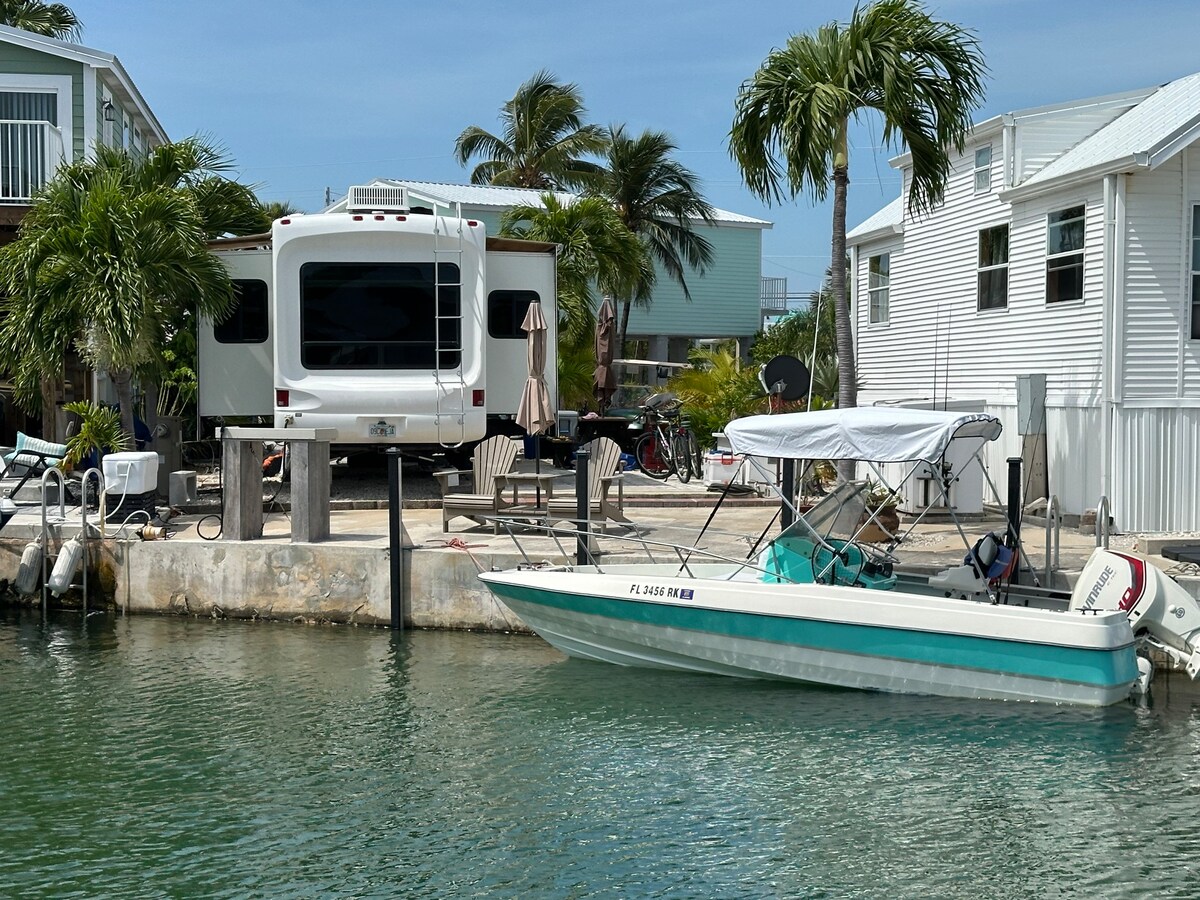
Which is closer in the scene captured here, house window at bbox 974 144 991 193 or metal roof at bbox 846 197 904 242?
house window at bbox 974 144 991 193

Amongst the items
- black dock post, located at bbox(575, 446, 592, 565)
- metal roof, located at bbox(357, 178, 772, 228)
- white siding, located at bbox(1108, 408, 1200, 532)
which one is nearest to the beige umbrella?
black dock post, located at bbox(575, 446, 592, 565)

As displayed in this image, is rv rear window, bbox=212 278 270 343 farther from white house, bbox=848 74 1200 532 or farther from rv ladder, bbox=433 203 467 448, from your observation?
white house, bbox=848 74 1200 532

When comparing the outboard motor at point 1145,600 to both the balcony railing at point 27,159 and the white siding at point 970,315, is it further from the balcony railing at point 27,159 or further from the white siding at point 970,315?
the balcony railing at point 27,159

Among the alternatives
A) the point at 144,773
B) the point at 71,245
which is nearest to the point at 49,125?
the point at 71,245

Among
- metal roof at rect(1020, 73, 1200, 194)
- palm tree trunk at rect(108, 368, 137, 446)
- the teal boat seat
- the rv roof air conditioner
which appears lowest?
the teal boat seat

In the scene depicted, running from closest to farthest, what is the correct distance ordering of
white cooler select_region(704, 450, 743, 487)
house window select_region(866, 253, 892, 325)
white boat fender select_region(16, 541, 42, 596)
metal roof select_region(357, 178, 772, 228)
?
white boat fender select_region(16, 541, 42, 596) → white cooler select_region(704, 450, 743, 487) → house window select_region(866, 253, 892, 325) → metal roof select_region(357, 178, 772, 228)

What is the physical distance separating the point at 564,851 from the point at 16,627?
8.04 m

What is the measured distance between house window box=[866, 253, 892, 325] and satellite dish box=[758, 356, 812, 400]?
4.52 m

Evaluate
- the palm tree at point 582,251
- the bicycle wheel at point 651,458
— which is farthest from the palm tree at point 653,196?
the bicycle wheel at point 651,458

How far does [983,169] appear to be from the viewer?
18.6 metres

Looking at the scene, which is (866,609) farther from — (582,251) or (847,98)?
(582,251)

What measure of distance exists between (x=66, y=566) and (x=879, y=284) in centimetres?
1330

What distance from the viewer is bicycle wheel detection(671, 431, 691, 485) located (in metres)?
20.4

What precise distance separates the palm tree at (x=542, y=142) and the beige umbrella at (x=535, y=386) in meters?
22.6
